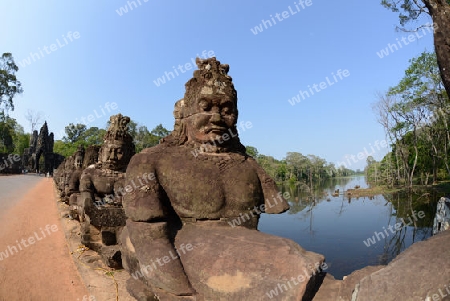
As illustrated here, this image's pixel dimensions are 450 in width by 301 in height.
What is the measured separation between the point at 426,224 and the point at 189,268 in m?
17.0

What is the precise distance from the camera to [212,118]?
2.49m

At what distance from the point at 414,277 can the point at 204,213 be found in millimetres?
1433

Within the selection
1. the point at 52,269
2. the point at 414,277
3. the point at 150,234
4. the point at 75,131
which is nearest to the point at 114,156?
the point at 52,269

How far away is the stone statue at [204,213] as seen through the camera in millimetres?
1767

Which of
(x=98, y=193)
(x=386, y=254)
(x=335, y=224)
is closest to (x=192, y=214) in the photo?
(x=98, y=193)

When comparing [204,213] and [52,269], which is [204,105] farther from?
[52,269]

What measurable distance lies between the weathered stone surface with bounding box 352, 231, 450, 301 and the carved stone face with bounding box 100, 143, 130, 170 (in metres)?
4.61

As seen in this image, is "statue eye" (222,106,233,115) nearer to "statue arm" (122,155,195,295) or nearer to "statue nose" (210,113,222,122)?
"statue nose" (210,113,222,122)

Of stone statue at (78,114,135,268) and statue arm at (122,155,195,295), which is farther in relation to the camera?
stone statue at (78,114,135,268)

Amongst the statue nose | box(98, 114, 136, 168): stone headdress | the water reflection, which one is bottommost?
the water reflection

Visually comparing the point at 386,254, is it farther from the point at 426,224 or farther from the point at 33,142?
the point at 33,142

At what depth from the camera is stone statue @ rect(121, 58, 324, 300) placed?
177 cm

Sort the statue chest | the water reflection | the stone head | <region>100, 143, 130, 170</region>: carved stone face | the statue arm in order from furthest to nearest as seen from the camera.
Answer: the water reflection < the stone head < <region>100, 143, 130, 170</region>: carved stone face < the statue chest < the statue arm

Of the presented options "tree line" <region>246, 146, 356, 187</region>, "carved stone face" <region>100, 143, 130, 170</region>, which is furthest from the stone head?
"tree line" <region>246, 146, 356, 187</region>
